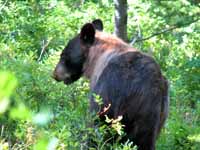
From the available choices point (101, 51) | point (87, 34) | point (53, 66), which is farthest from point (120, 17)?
point (101, 51)

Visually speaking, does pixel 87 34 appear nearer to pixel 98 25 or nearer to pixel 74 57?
pixel 74 57

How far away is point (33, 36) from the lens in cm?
998

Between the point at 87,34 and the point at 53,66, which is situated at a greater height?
the point at 87,34

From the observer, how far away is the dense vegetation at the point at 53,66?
3.57 meters

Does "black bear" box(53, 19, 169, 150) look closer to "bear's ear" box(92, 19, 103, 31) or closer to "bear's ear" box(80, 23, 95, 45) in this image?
"bear's ear" box(80, 23, 95, 45)

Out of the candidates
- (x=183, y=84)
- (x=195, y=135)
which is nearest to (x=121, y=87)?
(x=195, y=135)

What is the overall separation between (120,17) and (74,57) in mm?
2186

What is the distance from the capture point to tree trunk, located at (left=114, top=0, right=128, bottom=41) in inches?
322

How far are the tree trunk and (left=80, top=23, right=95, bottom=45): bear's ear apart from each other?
226cm

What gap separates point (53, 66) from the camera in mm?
6531

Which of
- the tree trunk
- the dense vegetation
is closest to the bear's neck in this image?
the dense vegetation

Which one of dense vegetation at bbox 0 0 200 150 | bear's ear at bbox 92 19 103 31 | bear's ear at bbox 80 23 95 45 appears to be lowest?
dense vegetation at bbox 0 0 200 150

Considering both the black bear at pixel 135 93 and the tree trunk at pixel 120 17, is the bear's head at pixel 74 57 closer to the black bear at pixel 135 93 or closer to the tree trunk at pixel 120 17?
the black bear at pixel 135 93

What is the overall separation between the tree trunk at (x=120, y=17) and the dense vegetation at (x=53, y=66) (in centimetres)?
53
